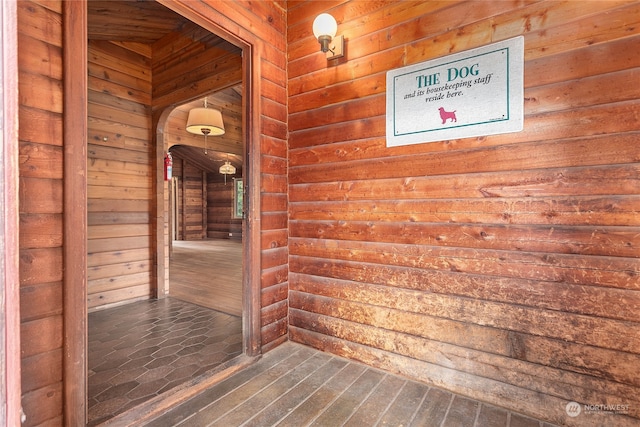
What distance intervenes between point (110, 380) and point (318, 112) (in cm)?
230

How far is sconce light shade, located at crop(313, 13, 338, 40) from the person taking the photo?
207cm

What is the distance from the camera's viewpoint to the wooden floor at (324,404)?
156 cm

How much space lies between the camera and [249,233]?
220 cm

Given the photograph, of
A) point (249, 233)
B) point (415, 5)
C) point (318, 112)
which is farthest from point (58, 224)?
point (415, 5)

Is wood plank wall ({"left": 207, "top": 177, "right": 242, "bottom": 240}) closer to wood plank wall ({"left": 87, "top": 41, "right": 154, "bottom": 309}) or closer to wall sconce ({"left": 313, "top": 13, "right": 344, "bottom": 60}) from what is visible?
wood plank wall ({"left": 87, "top": 41, "right": 154, "bottom": 309})

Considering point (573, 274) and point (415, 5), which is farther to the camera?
point (415, 5)

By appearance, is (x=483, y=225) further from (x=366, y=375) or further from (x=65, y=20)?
(x=65, y=20)

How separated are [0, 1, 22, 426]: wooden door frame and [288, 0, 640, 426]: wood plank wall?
5.51 feet

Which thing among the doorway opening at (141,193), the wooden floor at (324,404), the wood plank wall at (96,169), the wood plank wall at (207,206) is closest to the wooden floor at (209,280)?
the doorway opening at (141,193)

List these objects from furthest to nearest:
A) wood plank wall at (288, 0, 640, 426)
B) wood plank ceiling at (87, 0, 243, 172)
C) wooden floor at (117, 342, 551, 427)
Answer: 1. wood plank ceiling at (87, 0, 243, 172)
2. wooden floor at (117, 342, 551, 427)
3. wood plank wall at (288, 0, 640, 426)

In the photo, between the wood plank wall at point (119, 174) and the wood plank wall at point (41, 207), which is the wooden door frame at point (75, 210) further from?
the wood plank wall at point (119, 174)

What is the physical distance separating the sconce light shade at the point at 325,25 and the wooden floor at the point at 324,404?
2.26 metres

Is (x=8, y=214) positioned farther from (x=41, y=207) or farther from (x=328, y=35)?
(x=328, y=35)

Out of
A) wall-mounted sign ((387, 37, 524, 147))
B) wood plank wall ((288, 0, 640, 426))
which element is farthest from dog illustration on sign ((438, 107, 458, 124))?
wood plank wall ((288, 0, 640, 426))
